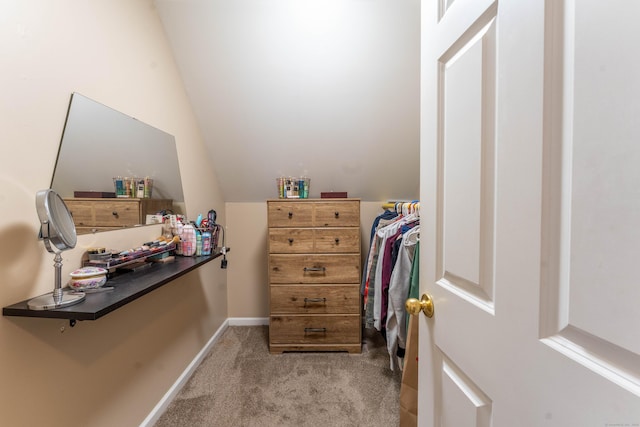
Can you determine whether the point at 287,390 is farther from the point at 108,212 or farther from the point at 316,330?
the point at 108,212

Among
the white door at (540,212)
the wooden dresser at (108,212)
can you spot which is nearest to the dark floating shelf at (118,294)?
the wooden dresser at (108,212)

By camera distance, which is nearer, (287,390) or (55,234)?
(55,234)

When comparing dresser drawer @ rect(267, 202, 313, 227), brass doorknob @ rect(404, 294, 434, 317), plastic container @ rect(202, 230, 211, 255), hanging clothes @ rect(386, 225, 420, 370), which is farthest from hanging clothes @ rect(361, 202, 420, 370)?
plastic container @ rect(202, 230, 211, 255)

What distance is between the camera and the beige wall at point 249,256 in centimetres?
283

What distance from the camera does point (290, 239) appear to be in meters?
2.30

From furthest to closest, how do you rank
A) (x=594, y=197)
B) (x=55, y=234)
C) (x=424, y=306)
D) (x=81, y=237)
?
(x=81, y=237), (x=55, y=234), (x=424, y=306), (x=594, y=197)

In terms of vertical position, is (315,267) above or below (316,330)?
above

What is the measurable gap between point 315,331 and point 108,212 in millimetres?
1690

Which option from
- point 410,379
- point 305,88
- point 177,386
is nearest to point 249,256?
point 177,386

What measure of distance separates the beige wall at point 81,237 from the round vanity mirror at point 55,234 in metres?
0.09

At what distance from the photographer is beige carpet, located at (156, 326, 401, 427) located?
1.60 metres

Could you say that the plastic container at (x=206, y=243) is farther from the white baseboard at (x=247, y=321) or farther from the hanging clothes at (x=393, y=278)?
the white baseboard at (x=247, y=321)

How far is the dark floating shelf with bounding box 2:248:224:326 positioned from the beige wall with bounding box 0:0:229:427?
0.40ft

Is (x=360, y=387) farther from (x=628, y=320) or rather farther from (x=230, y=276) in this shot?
(x=628, y=320)
